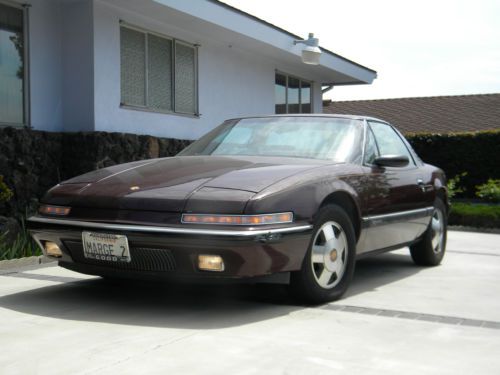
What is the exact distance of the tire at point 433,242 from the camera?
720 cm

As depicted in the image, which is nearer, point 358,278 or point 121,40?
point 358,278

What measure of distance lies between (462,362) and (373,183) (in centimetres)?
234

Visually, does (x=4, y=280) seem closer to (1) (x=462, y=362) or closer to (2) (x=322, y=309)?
(2) (x=322, y=309)

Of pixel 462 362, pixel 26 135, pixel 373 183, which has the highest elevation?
pixel 26 135

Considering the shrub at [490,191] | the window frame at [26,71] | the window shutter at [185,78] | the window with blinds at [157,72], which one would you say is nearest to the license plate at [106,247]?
the window frame at [26,71]

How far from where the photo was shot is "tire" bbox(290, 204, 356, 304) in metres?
4.89

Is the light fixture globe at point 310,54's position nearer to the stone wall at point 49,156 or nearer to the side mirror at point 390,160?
the stone wall at point 49,156

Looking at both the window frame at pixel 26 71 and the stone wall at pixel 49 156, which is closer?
the stone wall at pixel 49 156

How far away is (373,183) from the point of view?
580 cm

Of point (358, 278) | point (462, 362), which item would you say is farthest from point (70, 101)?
point (462, 362)

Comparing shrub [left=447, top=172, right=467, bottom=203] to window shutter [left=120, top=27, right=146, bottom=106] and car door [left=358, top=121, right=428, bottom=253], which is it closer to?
window shutter [left=120, top=27, right=146, bottom=106]

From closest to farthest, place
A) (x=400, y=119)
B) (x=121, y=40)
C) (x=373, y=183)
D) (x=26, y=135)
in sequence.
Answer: (x=373, y=183) → (x=26, y=135) → (x=121, y=40) → (x=400, y=119)

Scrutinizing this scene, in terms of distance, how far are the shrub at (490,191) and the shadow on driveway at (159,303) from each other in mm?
11209

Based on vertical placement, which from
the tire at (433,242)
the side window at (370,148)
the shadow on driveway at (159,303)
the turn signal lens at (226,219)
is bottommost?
the shadow on driveway at (159,303)
